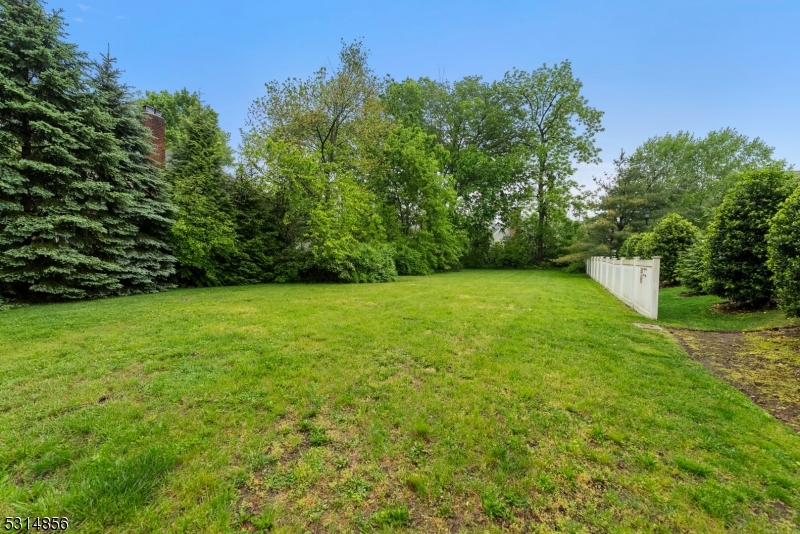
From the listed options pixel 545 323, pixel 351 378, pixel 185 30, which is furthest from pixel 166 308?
pixel 185 30

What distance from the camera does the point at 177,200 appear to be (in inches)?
421

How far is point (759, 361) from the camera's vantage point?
13.8 ft

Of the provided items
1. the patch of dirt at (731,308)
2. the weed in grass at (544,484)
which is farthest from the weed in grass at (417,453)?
the patch of dirt at (731,308)

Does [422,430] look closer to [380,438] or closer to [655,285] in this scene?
[380,438]

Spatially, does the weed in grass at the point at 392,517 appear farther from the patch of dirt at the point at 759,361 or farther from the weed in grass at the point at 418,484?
the patch of dirt at the point at 759,361

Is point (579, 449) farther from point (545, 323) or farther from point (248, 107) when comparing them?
point (248, 107)

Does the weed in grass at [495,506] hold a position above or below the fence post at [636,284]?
below

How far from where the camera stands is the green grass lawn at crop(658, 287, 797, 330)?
5881 millimetres

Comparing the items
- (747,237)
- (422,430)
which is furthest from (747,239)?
(422,430)

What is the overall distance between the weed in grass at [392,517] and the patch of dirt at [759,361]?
3.28 metres

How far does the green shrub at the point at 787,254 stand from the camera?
191 inches

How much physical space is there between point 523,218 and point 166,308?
2433 cm

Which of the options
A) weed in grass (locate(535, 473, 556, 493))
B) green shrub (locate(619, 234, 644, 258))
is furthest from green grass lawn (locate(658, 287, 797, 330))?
green shrub (locate(619, 234, 644, 258))

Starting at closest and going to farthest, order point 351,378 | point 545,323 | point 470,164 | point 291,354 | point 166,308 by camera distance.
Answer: point 351,378 < point 291,354 < point 545,323 < point 166,308 < point 470,164
